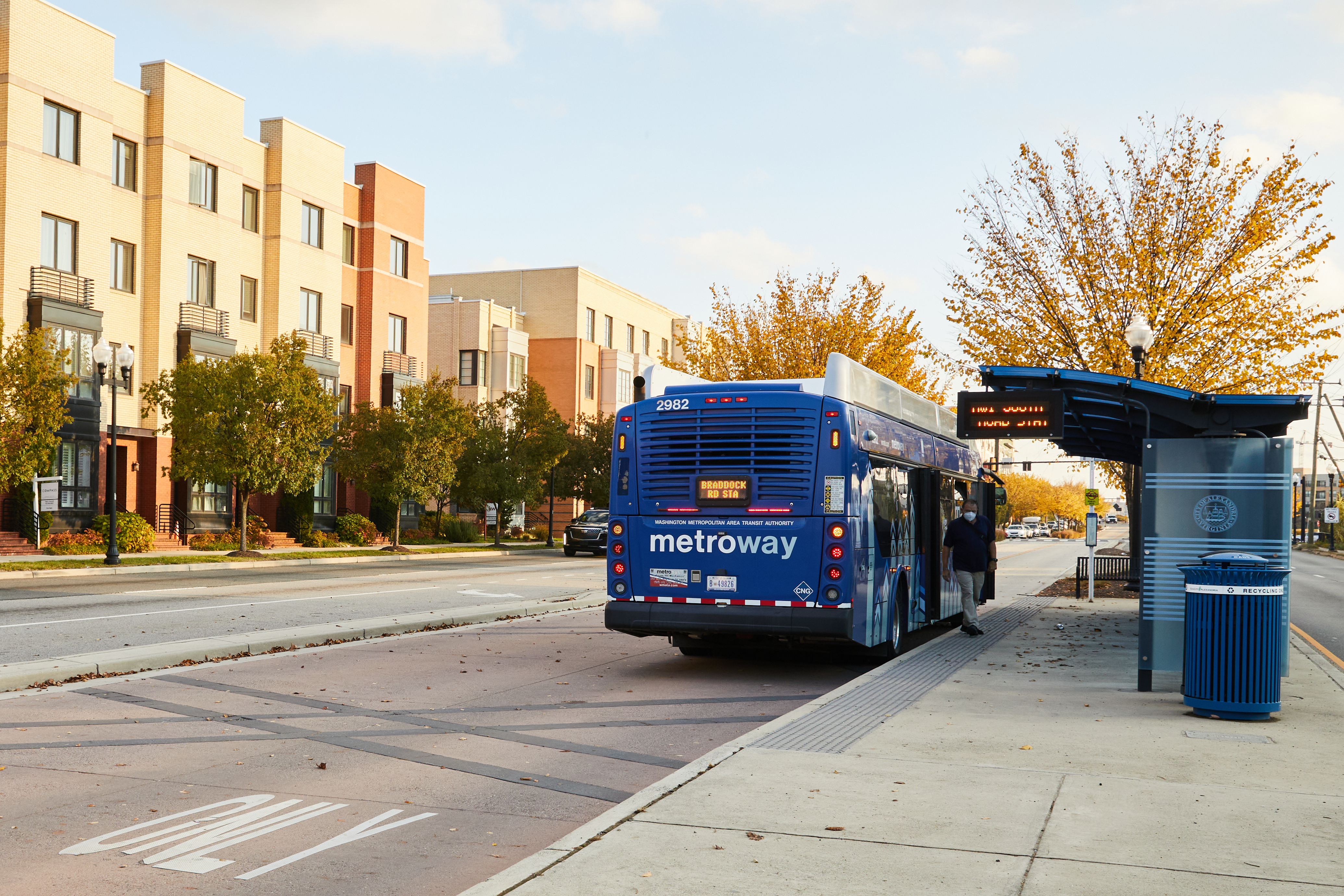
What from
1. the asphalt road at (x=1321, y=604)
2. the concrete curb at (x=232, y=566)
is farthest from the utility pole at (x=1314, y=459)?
the concrete curb at (x=232, y=566)

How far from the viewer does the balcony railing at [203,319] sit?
40.1m

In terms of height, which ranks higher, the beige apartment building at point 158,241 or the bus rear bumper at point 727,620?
the beige apartment building at point 158,241

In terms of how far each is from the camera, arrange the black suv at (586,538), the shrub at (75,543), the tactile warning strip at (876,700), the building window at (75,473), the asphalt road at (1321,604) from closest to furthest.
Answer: the tactile warning strip at (876,700) < the asphalt road at (1321,604) < the shrub at (75,543) < the building window at (75,473) < the black suv at (586,538)

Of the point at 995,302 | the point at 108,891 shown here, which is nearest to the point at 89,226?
the point at 995,302

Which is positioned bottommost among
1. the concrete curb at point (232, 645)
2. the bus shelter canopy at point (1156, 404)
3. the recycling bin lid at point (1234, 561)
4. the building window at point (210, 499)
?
the concrete curb at point (232, 645)

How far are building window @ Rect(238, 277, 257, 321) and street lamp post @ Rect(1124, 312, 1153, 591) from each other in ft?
102

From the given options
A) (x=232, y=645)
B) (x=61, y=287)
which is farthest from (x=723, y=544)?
(x=61, y=287)

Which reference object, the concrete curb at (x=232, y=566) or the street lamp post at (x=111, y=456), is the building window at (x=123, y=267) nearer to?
the street lamp post at (x=111, y=456)

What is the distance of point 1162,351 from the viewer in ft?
81.0

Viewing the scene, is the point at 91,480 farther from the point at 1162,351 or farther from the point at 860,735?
the point at 860,735

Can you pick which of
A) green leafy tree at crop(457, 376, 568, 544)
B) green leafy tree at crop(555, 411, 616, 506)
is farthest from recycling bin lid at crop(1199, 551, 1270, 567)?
green leafy tree at crop(555, 411, 616, 506)

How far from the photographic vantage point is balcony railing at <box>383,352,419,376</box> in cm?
5131

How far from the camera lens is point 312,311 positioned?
47.4 meters

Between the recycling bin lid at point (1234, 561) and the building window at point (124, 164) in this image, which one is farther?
the building window at point (124, 164)
